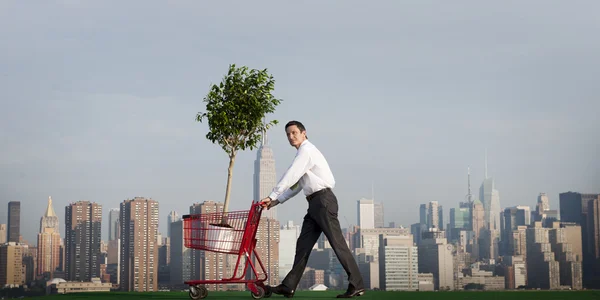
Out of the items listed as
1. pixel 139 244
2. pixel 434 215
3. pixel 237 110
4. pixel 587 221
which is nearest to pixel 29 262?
pixel 139 244

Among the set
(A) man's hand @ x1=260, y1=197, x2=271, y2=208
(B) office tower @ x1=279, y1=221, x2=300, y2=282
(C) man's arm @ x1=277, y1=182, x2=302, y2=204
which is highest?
(C) man's arm @ x1=277, y1=182, x2=302, y2=204

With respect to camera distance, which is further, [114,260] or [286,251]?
[114,260]

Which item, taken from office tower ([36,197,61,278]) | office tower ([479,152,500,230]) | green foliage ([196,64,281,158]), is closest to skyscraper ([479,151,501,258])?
office tower ([479,152,500,230])

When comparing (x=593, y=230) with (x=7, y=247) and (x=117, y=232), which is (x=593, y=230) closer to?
(x=117, y=232)

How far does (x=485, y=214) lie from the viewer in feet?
525

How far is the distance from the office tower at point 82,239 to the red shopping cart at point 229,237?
87912 mm

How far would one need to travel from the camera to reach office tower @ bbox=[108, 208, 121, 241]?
9669cm

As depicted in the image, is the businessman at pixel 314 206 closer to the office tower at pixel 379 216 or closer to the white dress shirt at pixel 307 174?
the white dress shirt at pixel 307 174

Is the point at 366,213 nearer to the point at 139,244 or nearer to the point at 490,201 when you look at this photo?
the point at 490,201

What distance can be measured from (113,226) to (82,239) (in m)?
6.86

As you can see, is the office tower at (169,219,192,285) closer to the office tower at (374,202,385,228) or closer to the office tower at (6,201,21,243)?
the office tower at (6,201,21,243)

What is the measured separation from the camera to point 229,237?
8.23m

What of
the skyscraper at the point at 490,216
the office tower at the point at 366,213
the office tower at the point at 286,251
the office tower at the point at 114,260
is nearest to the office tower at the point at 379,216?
the office tower at the point at 366,213

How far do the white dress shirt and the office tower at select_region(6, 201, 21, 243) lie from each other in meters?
74.5
